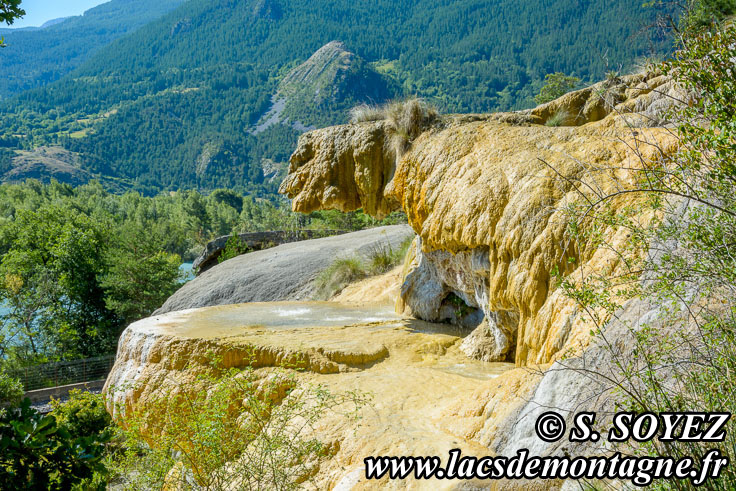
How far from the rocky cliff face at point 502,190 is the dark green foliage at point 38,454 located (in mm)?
3537

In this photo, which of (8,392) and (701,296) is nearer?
(701,296)

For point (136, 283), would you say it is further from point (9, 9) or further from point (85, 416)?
point (9, 9)

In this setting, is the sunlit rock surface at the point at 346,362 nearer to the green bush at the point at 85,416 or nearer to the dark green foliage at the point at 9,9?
the green bush at the point at 85,416

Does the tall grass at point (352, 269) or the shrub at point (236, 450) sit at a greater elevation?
the shrub at point (236, 450)

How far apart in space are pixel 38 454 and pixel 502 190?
5.77 meters

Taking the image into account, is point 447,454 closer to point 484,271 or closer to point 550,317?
point 550,317

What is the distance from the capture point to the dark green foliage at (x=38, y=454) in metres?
2.87

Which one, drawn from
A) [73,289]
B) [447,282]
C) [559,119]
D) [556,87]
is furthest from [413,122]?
[73,289]

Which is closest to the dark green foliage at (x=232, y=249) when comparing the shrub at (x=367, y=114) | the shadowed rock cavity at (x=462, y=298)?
the shadowed rock cavity at (x=462, y=298)

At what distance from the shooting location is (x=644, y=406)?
2787 mm

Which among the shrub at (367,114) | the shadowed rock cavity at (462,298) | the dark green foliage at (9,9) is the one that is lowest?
the shadowed rock cavity at (462,298)

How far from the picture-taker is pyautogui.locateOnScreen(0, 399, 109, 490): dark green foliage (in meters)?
2.87

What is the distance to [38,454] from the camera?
9.66ft

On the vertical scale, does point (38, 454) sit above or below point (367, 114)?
below
